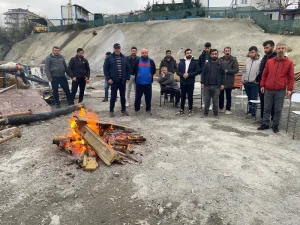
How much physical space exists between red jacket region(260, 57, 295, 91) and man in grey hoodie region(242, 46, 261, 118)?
1.04m

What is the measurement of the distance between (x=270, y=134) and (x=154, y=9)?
35.5m

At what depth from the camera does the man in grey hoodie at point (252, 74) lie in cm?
777

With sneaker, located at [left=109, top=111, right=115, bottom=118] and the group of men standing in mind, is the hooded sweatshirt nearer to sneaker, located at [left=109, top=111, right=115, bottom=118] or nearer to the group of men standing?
the group of men standing

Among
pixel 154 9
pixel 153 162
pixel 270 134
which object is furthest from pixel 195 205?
pixel 154 9

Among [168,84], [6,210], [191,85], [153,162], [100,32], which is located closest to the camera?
[6,210]

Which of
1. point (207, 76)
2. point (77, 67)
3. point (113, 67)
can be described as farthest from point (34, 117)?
point (207, 76)

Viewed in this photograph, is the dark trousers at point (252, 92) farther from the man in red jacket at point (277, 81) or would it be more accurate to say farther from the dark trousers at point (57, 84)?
the dark trousers at point (57, 84)

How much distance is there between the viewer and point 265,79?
698cm

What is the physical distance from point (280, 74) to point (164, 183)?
4.21 meters

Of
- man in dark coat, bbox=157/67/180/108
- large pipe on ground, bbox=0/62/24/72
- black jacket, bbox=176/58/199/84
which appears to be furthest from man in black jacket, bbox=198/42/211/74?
large pipe on ground, bbox=0/62/24/72

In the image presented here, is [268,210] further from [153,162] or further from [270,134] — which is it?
[270,134]

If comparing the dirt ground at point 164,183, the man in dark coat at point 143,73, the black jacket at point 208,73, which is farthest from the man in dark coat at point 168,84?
the dirt ground at point 164,183

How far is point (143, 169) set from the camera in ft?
15.9

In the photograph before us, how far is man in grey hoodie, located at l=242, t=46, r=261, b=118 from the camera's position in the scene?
306 inches
